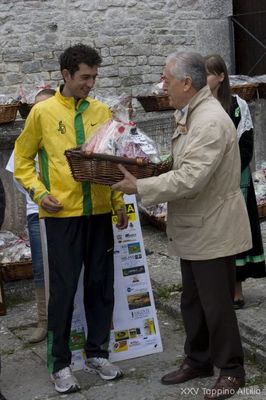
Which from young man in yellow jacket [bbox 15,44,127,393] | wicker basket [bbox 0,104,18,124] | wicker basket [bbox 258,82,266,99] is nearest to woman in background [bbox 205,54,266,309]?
young man in yellow jacket [bbox 15,44,127,393]

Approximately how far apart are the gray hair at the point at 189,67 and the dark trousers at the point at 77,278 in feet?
3.08

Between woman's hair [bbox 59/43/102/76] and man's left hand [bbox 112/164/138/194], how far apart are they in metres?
0.67

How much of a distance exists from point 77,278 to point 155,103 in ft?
13.1

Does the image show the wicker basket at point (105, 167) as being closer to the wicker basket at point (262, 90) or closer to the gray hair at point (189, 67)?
the gray hair at point (189, 67)

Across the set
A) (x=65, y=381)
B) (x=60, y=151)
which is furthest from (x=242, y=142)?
(x=65, y=381)

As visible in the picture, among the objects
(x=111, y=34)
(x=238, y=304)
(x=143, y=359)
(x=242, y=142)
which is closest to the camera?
(x=143, y=359)

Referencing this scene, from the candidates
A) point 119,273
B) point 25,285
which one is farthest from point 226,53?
point 119,273

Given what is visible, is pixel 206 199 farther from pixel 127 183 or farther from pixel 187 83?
pixel 187 83

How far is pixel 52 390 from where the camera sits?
4.38 meters

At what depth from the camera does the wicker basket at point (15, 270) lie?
20.0 ft

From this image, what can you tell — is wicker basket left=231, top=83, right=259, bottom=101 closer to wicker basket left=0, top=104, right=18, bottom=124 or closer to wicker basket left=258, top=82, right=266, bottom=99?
wicker basket left=258, top=82, right=266, bottom=99

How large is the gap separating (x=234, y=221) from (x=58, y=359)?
1300mm

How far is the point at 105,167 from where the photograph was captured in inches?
155

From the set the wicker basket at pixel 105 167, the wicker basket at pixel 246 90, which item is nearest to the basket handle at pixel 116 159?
the wicker basket at pixel 105 167
